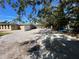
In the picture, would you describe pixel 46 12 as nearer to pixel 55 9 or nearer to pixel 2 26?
pixel 55 9

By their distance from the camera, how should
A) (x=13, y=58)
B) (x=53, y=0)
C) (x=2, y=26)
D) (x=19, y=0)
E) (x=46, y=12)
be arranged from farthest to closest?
(x=2, y=26), (x=13, y=58), (x=46, y=12), (x=53, y=0), (x=19, y=0)

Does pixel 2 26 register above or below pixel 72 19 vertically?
below

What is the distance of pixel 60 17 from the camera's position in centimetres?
873

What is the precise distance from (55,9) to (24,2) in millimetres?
1933

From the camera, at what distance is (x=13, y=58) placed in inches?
411

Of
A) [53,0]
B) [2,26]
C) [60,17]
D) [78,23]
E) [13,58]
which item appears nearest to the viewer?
[53,0]

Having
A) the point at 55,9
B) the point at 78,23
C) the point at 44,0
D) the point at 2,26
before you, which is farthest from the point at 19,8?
the point at 2,26

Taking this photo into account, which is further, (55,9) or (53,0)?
(55,9)

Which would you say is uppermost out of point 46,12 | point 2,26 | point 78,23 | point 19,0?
point 19,0

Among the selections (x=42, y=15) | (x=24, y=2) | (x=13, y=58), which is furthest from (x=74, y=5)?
(x=13, y=58)

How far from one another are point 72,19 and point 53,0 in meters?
2.33

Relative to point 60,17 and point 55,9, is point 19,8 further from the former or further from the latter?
point 60,17

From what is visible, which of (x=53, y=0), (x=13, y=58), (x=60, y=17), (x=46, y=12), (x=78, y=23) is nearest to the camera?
(x=53, y=0)

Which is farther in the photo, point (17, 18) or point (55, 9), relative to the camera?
point (55, 9)
